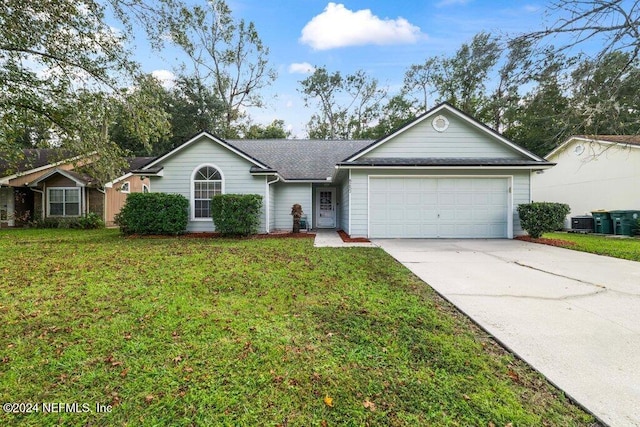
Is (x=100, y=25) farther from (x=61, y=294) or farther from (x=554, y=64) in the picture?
(x=554, y=64)

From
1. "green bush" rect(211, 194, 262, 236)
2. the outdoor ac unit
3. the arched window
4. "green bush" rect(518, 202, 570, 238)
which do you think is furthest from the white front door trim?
the outdoor ac unit

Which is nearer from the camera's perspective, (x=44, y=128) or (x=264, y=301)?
(x=264, y=301)

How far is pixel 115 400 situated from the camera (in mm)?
2189

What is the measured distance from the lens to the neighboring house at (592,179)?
48.3 ft

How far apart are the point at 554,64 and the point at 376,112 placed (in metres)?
29.0

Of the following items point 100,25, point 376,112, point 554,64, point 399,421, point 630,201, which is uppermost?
point 376,112

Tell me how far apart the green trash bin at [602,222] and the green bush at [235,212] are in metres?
16.1

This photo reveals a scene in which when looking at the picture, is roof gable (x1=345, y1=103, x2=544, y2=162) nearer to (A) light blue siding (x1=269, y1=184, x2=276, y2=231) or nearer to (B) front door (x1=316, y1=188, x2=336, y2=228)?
(A) light blue siding (x1=269, y1=184, x2=276, y2=231)

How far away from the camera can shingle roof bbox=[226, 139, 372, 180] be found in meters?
15.1

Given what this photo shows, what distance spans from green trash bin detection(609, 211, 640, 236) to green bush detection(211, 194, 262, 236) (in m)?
15.9

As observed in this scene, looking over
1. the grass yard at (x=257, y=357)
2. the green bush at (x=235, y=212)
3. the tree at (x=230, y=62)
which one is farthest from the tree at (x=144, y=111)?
the tree at (x=230, y=62)

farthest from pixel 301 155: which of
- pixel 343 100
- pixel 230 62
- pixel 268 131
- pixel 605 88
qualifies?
pixel 343 100

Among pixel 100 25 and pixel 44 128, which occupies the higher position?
pixel 100 25

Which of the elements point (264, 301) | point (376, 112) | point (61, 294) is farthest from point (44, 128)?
point (376, 112)
